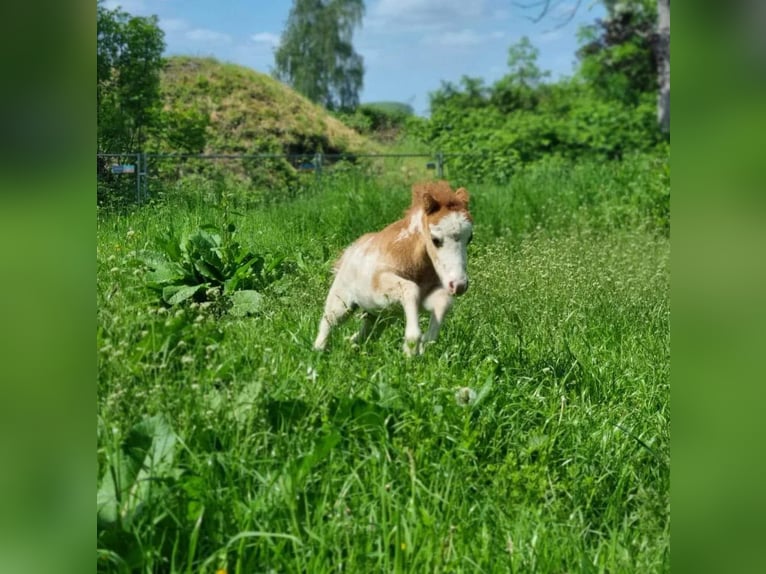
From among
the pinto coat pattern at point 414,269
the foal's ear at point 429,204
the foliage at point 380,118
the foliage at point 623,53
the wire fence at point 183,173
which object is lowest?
the pinto coat pattern at point 414,269

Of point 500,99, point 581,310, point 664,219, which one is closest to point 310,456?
point 581,310

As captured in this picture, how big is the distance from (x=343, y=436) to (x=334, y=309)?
1.08 metres

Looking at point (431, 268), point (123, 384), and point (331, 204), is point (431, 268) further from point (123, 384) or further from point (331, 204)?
point (123, 384)

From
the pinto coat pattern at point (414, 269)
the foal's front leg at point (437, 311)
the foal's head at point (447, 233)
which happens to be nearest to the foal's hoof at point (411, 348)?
the pinto coat pattern at point (414, 269)

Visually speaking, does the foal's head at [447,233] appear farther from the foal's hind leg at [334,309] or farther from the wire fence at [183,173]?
the wire fence at [183,173]

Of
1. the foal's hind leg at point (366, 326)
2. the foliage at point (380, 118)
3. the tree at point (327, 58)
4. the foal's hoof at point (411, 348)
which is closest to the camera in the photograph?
the foal's hoof at point (411, 348)

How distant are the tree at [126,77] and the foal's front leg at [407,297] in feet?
3.56

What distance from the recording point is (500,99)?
2283cm

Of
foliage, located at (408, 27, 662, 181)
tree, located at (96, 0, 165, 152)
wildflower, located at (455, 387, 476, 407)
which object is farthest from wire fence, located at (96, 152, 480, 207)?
foliage, located at (408, 27, 662, 181)

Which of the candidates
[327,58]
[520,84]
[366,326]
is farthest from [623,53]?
[366,326]

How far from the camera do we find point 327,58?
14.1 m

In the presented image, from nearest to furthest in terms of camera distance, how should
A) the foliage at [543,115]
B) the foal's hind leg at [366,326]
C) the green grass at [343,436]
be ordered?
the green grass at [343,436]
the foal's hind leg at [366,326]
the foliage at [543,115]

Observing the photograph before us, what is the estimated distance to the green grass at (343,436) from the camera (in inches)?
90.8

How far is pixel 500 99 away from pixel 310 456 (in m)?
21.2
